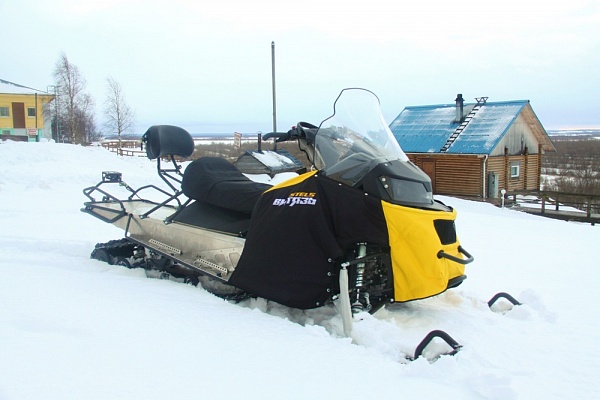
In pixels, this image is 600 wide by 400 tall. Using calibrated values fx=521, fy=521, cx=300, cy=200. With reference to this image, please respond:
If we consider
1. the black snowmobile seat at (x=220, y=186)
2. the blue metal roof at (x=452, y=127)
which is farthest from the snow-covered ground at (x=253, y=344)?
the blue metal roof at (x=452, y=127)

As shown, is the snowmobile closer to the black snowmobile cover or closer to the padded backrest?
the black snowmobile cover

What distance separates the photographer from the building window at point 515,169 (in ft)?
86.8

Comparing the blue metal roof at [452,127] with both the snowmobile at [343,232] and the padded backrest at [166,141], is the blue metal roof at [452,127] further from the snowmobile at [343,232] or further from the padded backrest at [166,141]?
the snowmobile at [343,232]

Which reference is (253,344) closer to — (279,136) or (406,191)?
(406,191)

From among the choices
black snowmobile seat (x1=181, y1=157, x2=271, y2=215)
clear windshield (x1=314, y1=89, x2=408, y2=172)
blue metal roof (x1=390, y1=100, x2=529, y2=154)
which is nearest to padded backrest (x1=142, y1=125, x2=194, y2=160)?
black snowmobile seat (x1=181, y1=157, x2=271, y2=215)

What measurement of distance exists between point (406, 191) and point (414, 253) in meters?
0.41

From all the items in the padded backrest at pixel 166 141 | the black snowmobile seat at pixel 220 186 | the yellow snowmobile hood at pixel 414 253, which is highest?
the padded backrest at pixel 166 141

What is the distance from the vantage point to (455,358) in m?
2.80

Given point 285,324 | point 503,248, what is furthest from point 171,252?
point 503,248

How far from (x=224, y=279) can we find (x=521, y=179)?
26.5m

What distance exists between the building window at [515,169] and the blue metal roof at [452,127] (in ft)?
8.96

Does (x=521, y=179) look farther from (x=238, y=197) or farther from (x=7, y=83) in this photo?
(x=7, y=83)

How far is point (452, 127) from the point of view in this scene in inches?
1027

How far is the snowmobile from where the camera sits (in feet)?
10.8
